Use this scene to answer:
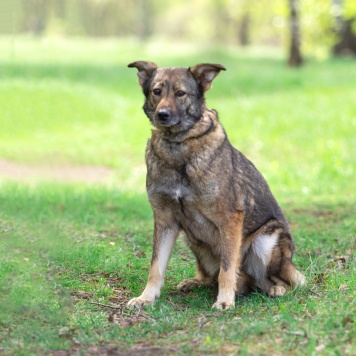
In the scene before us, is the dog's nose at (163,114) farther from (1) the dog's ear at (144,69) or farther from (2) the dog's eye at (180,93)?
(1) the dog's ear at (144,69)

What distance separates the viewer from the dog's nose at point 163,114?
6355 mm

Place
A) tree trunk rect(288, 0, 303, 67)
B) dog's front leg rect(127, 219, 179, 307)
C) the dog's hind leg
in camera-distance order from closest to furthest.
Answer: dog's front leg rect(127, 219, 179, 307), the dog's hind leg, tree trunk rect(288, 0, 303, 67)

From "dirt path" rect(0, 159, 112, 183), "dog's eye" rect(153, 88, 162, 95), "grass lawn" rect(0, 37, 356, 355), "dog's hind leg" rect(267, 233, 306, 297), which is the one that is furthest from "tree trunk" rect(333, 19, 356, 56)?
"dog's eye" rect(153, 88, 162, 95)

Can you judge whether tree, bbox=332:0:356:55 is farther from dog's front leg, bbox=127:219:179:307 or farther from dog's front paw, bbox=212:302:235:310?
dog's front paw, bbox=212:302:235:310

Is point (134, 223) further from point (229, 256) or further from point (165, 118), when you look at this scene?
point (165, 118)

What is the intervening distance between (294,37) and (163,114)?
86.0 feet

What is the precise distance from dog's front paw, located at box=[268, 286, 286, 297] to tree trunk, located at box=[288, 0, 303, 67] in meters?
25.0

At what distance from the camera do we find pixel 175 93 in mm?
6508

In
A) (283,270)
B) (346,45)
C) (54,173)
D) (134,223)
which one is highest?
(346,45)

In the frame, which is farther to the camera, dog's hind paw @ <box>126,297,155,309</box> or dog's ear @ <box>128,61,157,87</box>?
dog's ear @ <box>128,61,157,87</box>

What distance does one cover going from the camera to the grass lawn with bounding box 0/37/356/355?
17.8 ft

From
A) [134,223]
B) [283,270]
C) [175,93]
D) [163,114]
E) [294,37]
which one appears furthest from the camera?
[294,37]

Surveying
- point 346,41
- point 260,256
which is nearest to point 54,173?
point 260,256

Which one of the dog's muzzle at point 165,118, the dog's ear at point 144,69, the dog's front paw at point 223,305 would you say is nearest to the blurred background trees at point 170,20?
the dog's ear at point 144,69
